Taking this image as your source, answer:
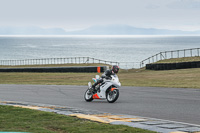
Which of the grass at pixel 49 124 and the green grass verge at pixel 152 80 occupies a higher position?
the green grass verge at pixel 152 80

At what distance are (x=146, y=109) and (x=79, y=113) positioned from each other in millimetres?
2424

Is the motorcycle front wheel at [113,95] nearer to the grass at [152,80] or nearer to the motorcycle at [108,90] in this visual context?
the motorcycle at [108,90]

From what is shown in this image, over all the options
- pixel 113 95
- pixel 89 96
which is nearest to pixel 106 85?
pixel 113 95

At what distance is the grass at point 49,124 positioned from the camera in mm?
7747

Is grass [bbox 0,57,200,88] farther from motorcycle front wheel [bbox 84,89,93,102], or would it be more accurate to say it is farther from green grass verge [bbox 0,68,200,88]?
motorcycle front wheel [bbox 84,89,93,102]

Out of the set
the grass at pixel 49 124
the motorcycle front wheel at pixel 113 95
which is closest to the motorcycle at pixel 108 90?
the motorcycle front wheel at pixel 113 95

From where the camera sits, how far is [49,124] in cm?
865

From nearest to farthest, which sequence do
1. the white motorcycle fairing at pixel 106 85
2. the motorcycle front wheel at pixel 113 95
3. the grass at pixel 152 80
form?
the white motorcycle fairing at pixel 106 85 → the motorcycle front wheel at pixel 113 95 → the grass at pixel 152 80

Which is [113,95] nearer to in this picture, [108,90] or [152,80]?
[108,90]

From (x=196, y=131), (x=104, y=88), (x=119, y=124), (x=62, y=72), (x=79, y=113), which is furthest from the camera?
(x=62, y=72)

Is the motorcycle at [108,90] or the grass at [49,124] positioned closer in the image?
the grass at [49,124]

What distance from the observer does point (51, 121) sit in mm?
9102

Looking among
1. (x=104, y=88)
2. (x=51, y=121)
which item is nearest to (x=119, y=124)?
(x=51, y=121)

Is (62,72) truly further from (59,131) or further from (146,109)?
(59,131)
